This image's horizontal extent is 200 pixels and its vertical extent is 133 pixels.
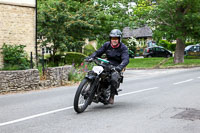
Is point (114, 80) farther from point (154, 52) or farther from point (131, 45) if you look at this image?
point (131, 45)

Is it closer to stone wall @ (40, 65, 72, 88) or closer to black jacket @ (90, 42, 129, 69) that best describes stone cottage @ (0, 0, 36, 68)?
stone wall @ (40, 65, 72, 88)

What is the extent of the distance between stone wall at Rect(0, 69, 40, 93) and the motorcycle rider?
214 inches

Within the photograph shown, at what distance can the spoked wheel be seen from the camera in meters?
6.56

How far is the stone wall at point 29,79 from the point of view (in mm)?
11961

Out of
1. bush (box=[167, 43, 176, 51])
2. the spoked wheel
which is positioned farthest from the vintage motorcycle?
bush (box=[167, 43, 176, 51])

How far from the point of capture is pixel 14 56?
55.3 feet

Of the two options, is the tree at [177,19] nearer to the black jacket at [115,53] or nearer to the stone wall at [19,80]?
the stone wall at [19,80]

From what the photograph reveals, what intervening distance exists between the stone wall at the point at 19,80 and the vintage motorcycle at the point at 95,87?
5.65 meters

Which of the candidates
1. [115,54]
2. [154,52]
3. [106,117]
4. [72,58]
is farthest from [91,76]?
[154,52]

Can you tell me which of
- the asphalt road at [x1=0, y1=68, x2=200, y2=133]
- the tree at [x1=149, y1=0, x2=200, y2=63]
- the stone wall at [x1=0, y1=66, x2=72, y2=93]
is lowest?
the asphalt road at [x1=0, y1=68, x2=200, y2=133]

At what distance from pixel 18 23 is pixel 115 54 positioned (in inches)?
478

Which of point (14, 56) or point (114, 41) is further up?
point (114, 41)

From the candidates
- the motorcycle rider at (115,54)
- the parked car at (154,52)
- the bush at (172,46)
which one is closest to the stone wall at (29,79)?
the motorcycle rider at (115,54)

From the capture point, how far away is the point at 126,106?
7.87 m
